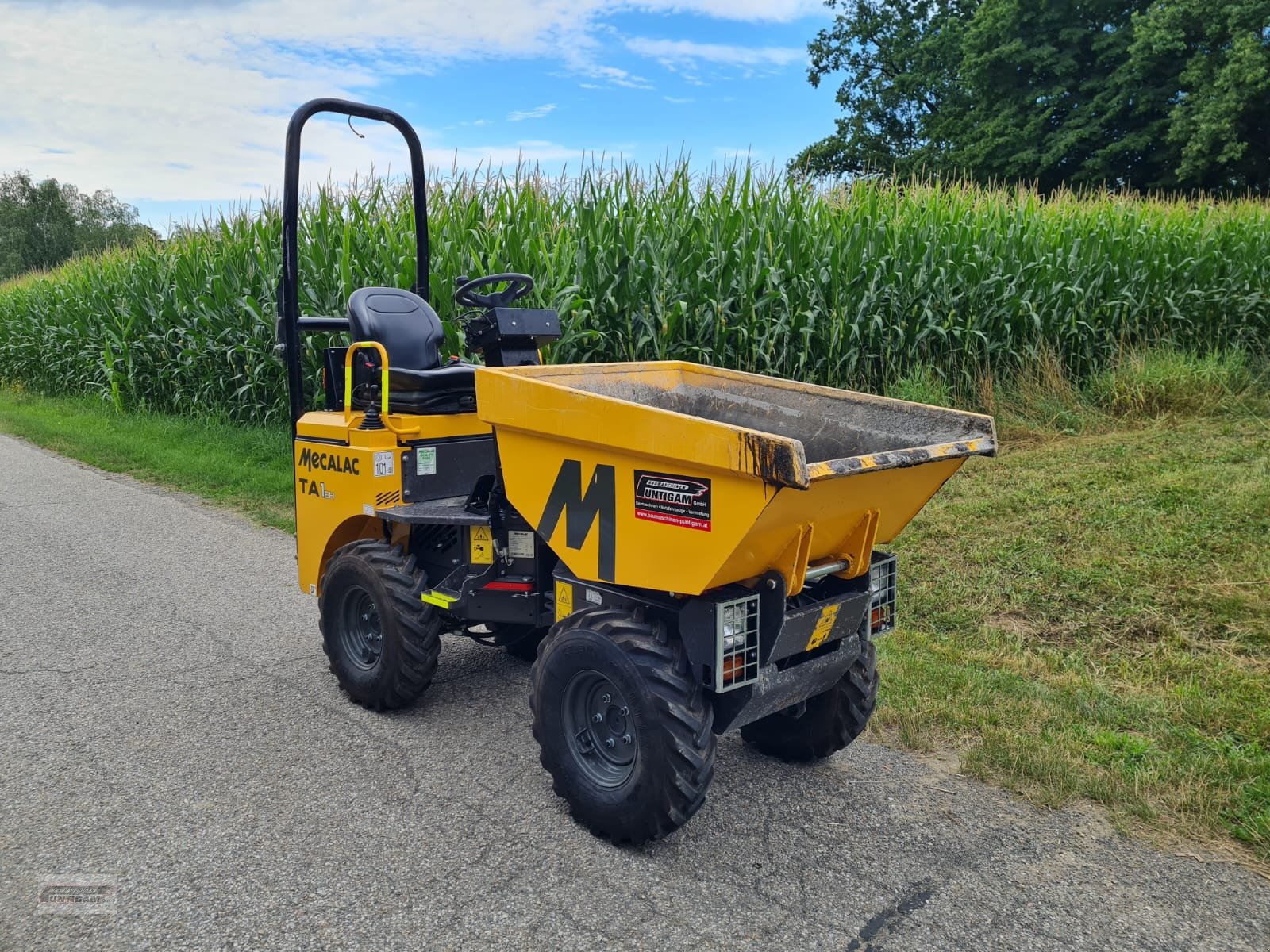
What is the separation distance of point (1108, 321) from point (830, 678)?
9312 millimetres

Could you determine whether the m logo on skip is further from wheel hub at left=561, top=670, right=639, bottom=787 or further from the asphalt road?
the asphalt road

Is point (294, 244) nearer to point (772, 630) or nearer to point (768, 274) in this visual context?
point (772, 630)

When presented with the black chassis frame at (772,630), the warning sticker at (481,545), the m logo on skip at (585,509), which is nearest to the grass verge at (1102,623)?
the black chassis frame at (772,630)

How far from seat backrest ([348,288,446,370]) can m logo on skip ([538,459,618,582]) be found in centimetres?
135

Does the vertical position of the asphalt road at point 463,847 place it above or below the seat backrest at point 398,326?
below

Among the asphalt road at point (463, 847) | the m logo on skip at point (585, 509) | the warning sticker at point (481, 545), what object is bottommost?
the asphalt road at point (463, 847)

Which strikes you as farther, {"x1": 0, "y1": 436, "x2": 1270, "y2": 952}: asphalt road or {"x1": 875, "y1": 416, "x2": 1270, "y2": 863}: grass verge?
{"x1": 875, "y1": 416, "x2": 1270, "y2": 863}: grass verge

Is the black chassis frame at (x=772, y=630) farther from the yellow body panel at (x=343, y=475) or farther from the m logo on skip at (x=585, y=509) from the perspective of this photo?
the yellow body panel at (x=343, y=475)

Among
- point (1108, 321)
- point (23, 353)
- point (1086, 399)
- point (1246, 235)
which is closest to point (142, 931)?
point (1086, 399)

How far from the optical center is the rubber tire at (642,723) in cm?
296

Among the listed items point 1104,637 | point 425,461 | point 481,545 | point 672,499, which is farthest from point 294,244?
point 1104,637

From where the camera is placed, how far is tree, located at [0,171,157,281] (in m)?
55.5

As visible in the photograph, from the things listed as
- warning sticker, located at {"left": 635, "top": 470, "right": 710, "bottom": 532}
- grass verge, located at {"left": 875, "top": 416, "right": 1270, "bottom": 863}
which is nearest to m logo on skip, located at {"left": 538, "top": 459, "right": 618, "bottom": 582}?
warning sticker, located at {"left": 635, "top": 470, "right": 710, "bottom": 532}

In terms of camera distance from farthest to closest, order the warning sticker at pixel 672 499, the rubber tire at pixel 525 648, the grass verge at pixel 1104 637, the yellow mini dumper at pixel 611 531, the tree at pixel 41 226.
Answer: the tree at pixel 41 226
the rubber tire at pixel 525 648
the grass verge at pixel 1104 637
the yellow mini dumper at pixel 611 531
the warning sticker at pixel 672 499
